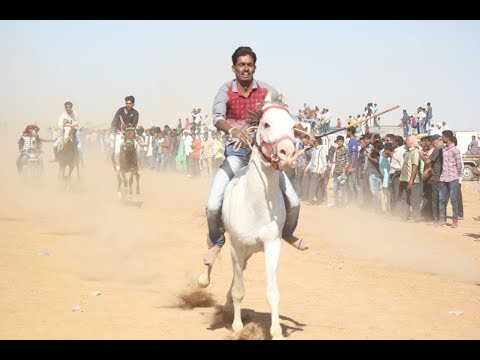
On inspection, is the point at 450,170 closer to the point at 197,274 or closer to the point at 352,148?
the point at 352,148

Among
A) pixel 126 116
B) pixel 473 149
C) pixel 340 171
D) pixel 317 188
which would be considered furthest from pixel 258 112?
pixel 473 149

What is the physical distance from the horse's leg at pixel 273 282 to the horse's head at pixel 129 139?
1505cm

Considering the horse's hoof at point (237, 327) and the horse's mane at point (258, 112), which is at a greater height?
the horse's mane at point (258, 112)

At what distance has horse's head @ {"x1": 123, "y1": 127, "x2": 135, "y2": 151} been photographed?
2203cm

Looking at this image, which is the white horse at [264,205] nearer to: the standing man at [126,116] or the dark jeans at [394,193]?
the dark jeans at [394,193]

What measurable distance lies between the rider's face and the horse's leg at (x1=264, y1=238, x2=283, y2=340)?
6.24ft

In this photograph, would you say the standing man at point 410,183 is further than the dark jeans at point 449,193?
Yes

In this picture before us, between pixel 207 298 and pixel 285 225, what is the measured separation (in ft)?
6.17

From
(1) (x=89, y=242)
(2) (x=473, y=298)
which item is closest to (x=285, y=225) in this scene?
(2) (x=473, y=298)

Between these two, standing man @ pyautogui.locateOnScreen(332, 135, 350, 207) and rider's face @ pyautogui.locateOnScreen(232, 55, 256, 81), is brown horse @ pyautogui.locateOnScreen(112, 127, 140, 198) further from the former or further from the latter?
rider's face @ pyautogui.locateOnScreen(232, 55, 256, 81)

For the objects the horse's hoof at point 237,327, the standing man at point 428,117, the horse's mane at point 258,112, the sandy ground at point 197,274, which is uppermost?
the standing man at point 428,117

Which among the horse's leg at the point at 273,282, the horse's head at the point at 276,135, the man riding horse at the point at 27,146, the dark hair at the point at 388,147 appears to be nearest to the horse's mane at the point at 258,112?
the horse's head at the point at 276,135

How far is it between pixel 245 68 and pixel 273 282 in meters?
2.37

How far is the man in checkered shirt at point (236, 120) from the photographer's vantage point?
322 inches
